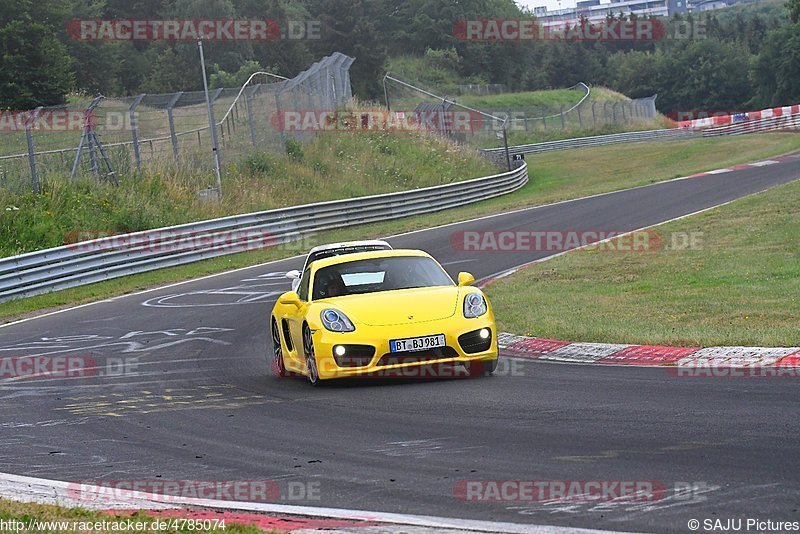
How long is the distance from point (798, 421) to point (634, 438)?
39.9 inches

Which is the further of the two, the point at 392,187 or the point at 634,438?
the point at 392,187

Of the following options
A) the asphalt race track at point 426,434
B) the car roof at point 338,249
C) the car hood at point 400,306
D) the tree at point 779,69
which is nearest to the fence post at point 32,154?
the asphalt race track at point 426,434

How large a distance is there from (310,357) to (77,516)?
4.81 meters

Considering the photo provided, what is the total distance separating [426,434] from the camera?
24.9ft

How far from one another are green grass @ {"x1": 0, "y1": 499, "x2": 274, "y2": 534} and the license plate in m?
4.39

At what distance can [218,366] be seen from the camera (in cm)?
1232

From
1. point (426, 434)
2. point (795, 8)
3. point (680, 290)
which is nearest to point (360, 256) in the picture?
point (426, 434)

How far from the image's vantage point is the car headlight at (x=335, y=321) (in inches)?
404

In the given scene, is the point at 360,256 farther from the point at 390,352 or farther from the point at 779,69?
the point at 779,69

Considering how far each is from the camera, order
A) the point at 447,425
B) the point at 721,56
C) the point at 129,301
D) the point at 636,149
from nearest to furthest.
Result: the point at 447,425, the point at 129,301, the point at 636,149, the point at 721,56

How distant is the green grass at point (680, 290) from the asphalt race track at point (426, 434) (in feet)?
5.62

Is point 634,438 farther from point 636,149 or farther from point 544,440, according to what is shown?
point 636,149

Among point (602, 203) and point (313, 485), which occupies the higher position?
point (313, 485)

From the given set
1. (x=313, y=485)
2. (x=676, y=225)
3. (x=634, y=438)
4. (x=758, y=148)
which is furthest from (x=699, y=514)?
(x=758, y=148)
